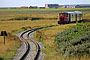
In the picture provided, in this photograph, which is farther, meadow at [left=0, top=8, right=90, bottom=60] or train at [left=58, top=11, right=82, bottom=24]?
train at [left=58, top=11, right=82, bottom=24]

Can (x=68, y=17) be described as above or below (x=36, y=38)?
above

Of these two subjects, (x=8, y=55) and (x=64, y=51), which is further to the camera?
(x=8, y=55)

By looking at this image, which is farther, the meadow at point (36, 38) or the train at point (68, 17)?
the train at point (68, 17)

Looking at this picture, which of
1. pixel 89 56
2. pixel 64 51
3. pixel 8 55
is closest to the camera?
pixel 89 56

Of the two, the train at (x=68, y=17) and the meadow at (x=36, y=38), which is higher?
the train at (x=68, y=17)

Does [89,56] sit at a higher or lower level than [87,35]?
lower

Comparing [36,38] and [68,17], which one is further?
[68,17]

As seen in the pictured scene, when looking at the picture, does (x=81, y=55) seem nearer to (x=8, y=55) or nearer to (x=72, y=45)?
(x=72, y=45)

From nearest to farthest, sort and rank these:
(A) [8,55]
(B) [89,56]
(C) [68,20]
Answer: (B) [89,56] → (A) [8,55] → (C) [68,20]

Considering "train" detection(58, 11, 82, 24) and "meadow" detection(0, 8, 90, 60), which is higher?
"train" detection(58, 11, 82, 24)

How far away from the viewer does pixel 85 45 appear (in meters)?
13.4

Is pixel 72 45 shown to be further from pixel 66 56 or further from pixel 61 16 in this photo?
pixel 61 16

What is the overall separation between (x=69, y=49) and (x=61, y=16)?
31289 mm

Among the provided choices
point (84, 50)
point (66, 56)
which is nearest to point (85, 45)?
point (84, 50)
